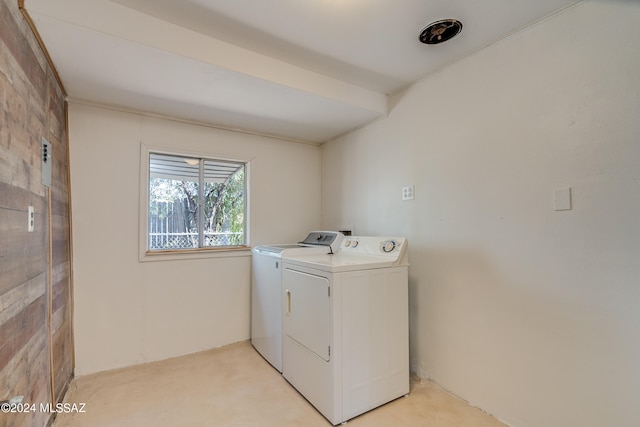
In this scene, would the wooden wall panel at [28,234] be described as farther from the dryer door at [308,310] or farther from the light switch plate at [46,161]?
the dryer door at [308,310]

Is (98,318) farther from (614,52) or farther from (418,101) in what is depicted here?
(614,52)

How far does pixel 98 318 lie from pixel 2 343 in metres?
1.40

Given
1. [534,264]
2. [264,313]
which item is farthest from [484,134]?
[264,313]

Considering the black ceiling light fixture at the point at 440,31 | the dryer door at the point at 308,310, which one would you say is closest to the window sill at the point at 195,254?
the dryer door at the point at 308,310

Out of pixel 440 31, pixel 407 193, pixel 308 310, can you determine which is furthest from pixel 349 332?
pixel 440 31

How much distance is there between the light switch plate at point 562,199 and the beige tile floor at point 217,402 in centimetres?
133

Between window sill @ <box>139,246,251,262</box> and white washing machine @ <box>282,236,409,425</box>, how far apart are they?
3.25 ft

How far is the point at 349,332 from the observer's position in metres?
1.76

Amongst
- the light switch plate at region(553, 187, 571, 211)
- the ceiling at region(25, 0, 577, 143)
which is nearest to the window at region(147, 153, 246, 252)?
the ceiling at region(25, 0, 577, 143)

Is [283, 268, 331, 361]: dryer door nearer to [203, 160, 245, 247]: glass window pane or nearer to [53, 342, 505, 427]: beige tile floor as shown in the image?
[53, 342, 505, 427]: beige tile floor

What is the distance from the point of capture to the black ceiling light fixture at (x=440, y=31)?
5.42 feet

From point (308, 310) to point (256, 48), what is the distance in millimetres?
1795

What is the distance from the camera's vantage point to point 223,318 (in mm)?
2830

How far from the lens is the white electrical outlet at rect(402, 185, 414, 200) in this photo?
235 cm
